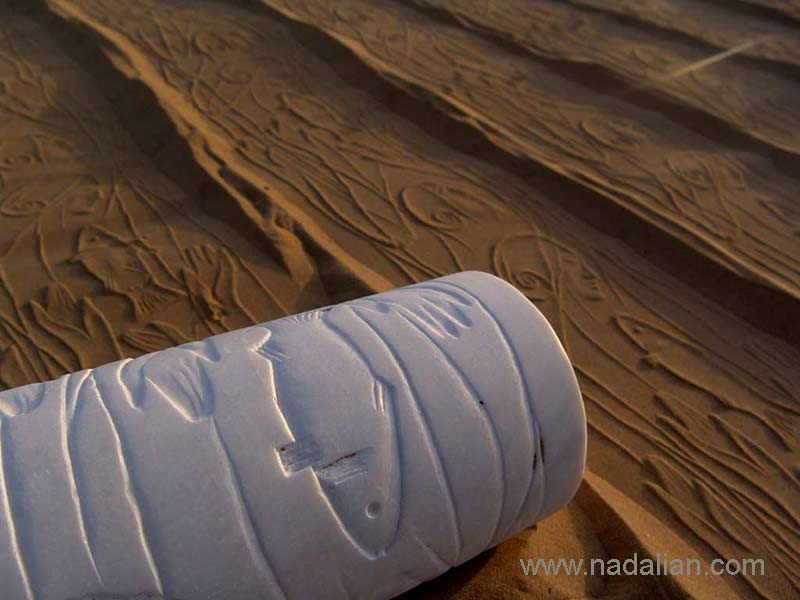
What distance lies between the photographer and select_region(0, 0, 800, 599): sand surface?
3.06 m

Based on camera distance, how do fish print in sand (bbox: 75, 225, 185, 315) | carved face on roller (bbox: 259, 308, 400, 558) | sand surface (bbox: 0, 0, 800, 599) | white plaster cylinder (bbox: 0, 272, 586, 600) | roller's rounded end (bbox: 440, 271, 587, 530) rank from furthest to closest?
1. fish print in sand (bbox: 75, 225, 185, 315)
2. sand surface (bbox: 0, 0, 800, 599)
3. roller's rounded end (bbox: 440, 271, 587, 530)
4. carved face on roller (bbox: 259, 308, 400, 558)
5. white plaster cylinder (bbox: 0, 272, 586, 600)

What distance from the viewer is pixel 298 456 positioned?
186 cm

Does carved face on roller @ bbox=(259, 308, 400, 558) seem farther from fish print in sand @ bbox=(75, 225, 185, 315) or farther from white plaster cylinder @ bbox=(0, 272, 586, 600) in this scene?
fish print in sand @ bbox=(75, 225, 185, 315)

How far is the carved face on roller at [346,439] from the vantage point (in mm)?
1861

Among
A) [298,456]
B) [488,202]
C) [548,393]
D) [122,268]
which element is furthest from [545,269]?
[298,456]

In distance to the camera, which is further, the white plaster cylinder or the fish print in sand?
the fish print in sand

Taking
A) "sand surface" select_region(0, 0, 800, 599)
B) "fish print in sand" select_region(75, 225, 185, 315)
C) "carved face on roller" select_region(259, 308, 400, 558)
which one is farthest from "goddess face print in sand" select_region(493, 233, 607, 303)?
"carved face on roller" select_region(259, 308, 400, 558)

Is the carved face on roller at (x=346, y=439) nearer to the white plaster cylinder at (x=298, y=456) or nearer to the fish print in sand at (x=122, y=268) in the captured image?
the white plaster cylinder at (x=298, y=456)

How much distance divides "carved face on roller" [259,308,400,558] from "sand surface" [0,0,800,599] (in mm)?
647

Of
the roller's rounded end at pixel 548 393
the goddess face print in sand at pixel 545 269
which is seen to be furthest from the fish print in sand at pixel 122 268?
the roller's rounded end at pixel 548 393

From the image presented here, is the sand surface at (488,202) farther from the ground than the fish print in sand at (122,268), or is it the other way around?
the sand surface at (488,202)

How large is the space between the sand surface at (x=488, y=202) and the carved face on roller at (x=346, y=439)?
65 cm

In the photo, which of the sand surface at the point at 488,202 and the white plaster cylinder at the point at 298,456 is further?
the sand surface at the point at 488,202

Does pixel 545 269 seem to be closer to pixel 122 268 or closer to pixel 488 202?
pixel 488 202
